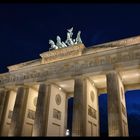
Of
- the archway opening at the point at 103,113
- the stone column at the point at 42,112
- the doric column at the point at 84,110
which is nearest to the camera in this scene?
the doric column at the point at 84,110

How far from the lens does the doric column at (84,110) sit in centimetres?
1659

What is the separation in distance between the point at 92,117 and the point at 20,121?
7856 mm

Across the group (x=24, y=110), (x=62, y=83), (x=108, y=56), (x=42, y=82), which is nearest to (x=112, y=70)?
(x=108, y=56)

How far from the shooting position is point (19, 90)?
2212 centimetres

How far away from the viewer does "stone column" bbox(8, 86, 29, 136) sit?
1987 centimetres

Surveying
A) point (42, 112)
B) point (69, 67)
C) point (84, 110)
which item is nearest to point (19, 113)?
point (42, 112)

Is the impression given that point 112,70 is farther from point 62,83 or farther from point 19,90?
point 19,90

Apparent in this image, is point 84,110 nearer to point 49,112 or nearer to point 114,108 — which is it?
point 114,108

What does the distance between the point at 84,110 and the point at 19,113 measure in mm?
7695

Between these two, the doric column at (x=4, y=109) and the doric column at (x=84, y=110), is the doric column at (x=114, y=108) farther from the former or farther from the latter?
the doric column at (x=4, y=109)

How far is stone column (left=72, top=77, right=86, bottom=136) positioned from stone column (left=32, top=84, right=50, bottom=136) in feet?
11.4

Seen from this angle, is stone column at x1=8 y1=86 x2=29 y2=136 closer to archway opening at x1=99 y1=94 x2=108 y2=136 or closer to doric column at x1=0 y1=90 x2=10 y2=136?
doric column at x1=0 y1=90 x2=10 y2=136

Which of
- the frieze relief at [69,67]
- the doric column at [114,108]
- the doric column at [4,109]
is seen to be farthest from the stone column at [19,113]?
the doric column at [114,108]

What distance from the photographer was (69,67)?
66.1 ft
